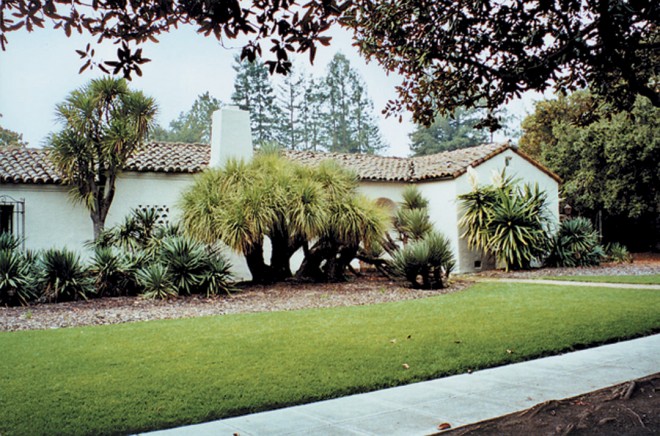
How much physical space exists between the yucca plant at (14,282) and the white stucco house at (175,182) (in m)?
2.24

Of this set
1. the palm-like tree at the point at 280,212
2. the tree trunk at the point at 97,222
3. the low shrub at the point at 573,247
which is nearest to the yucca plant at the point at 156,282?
the palm-like tree at the point at 280,212

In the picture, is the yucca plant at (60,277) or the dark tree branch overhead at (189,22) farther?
the yucca plant at (60,277)

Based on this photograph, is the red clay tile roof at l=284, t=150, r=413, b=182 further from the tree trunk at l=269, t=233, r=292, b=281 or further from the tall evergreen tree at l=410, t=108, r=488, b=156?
the tall evergreen tree at l=410, t=108, r=488, b=156

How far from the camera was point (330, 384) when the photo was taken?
5.42 metres

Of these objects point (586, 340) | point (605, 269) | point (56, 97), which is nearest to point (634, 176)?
point (605, 269)

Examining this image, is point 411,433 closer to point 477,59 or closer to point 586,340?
point 586,340

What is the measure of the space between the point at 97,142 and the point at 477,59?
11.6m

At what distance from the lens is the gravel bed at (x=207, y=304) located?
10031 millimetres

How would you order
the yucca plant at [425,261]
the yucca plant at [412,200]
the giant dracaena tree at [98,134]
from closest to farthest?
the yucca plant at [425,261] < the giant dracaena tree at [98,134] < the yucca plant at [412,200]

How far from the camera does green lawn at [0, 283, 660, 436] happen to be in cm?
477

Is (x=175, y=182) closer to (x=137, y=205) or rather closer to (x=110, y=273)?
A: (x=137, y=205)

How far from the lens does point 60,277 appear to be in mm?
12445

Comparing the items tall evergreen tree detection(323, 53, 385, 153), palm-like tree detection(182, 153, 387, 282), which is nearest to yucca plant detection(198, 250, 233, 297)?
palm-like tree detection(182, 153, 387, 282)

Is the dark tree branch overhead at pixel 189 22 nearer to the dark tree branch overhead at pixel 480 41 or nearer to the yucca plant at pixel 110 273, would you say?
the dark tree branch overhead at pixel 480 41
